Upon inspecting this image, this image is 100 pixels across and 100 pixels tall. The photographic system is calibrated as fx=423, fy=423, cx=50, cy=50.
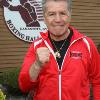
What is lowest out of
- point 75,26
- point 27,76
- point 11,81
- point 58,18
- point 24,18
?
point 11,81

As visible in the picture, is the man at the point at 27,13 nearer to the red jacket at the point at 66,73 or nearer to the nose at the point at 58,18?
the red jacket at the point at 66,73

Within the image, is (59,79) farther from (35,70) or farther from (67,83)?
(35,70)

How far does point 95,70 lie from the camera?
3.57 metres

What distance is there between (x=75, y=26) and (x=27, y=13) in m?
1.55

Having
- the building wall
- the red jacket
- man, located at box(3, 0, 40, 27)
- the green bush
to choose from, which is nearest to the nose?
the red jacket

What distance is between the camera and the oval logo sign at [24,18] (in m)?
9.88

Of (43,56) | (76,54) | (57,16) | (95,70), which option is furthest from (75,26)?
(43,56)

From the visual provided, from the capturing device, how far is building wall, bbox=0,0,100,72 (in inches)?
391

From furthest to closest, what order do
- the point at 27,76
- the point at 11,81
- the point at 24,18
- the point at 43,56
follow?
the point at 24,18 → the point at 11,81 → the point at 27,76 → the point at 43,56

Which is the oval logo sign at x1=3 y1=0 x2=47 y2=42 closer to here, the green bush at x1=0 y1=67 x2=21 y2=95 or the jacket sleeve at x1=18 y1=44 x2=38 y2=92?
the green bush at x1=0 y1=67 x2=21 y2=95

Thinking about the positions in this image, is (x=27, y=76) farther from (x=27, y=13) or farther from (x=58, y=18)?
(x=27, y=13)

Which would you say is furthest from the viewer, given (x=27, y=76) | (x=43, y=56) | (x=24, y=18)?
(x=24, y=18)

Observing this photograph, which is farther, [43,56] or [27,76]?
[27,76]

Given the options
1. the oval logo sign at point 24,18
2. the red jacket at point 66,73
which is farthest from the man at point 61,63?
the oval logo sign at point 24,18
